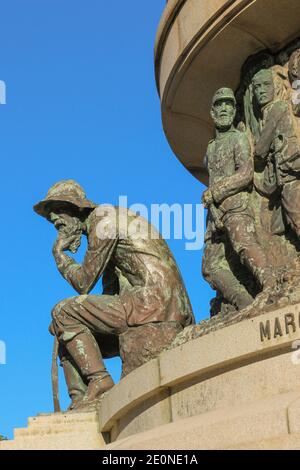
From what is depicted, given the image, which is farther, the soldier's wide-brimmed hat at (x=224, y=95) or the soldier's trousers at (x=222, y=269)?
the soldier's wide-brimmed hat at (x=224, y=95)

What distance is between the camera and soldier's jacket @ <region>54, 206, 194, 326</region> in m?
9.78

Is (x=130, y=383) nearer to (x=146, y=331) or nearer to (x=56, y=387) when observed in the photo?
(x=146, y=331)

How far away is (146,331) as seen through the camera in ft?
31.6

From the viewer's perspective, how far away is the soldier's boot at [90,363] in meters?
9.77

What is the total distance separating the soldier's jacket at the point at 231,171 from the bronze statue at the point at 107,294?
1.47 meters

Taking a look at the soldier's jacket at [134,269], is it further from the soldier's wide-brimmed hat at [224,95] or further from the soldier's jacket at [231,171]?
the soldier's wide-brimmed hat at [224,95]

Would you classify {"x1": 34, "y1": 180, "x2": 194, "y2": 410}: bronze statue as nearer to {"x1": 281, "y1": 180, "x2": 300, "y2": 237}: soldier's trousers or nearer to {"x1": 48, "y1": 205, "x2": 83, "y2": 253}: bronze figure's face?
{"x1": 48, "y1": 205, "x2": 83, "y2": 253}: bronze figure's face

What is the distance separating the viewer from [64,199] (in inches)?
408

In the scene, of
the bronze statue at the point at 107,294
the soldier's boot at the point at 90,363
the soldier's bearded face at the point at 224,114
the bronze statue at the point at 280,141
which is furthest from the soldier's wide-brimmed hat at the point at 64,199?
the bronze statue at the point at 280,141

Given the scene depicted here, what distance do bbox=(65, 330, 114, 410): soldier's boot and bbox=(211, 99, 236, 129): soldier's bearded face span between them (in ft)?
8.19

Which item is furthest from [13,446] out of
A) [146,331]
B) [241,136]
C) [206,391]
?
[241,136]

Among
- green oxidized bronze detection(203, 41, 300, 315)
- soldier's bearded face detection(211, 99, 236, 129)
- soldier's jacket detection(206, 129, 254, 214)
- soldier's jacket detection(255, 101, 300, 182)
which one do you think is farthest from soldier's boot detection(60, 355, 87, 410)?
soldier's jacket detection(255, 101, 300, 182)

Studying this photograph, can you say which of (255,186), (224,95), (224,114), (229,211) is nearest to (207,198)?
(229,211)

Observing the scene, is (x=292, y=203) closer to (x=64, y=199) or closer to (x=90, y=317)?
(x=90, y=317)
